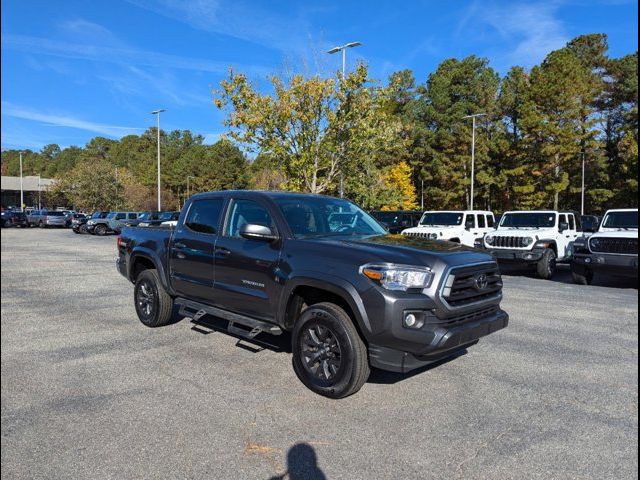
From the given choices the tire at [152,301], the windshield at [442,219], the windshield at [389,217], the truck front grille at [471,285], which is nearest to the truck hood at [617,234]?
the windshield at [442,219]

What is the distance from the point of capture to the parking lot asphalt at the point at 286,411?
3170 mm

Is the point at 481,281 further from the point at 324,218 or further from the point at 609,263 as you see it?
the point at 609,263

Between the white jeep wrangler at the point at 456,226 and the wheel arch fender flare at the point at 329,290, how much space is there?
38.1 ft

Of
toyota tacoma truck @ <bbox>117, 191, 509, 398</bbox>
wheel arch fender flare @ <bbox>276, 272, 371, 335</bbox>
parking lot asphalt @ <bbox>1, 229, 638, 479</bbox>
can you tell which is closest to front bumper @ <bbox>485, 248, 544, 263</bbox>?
parking lot asphalt @ <bbox>1, 229, 638, 479</bbox>

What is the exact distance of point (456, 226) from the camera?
16391 millimetres

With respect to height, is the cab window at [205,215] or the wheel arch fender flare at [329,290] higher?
the cab window at [205,215]

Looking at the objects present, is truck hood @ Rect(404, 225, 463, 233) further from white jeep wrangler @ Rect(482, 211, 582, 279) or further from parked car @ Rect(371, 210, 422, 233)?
parked car @ Rect(371, 210, 422, 233)

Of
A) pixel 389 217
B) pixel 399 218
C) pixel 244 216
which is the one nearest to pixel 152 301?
pixel 244 216

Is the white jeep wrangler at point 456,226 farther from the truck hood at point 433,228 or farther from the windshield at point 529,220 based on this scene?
the windshield at point 529,220

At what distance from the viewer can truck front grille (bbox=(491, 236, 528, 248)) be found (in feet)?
43.1

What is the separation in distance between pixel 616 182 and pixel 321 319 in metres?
48.6

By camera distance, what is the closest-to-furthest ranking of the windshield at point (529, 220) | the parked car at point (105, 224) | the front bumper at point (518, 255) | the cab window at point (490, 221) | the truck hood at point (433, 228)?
1. the front bumper at point (518, 255)
2. the windshield at point (529, 220)
3. the truck hood at point (433, 228)
4. the cab window at point (490, 221)
5. the parked car at point (105, 224)

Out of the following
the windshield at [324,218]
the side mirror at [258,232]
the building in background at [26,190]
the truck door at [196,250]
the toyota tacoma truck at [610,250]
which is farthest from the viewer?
the building in background at [26,190]

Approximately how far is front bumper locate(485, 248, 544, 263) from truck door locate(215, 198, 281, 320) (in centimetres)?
910
